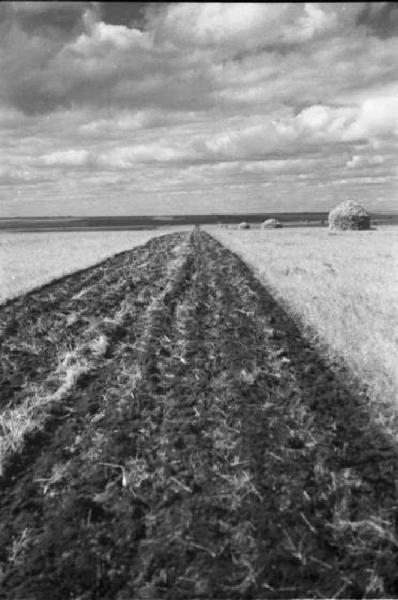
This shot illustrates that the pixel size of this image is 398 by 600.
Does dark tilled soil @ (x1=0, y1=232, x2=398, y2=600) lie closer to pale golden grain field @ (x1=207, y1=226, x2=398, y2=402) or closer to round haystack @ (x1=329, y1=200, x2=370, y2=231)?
pale golden grain field @ (x1=207, y1=226, x2=398, y2=402)

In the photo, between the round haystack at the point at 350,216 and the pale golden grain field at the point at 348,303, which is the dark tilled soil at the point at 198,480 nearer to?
the pale golden grain field at the point at 348,303

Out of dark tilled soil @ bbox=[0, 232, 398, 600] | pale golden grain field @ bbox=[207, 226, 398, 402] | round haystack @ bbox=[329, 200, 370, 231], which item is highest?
round haystack @ bbox=[329, 200, 370, 231]

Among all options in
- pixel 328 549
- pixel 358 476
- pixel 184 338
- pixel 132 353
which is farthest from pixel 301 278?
pixel 328 549

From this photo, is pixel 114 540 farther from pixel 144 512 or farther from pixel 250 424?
pixel 250 424

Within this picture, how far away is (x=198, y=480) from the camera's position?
532 centimetres

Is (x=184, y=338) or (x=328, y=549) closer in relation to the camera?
(x=328, y=549)

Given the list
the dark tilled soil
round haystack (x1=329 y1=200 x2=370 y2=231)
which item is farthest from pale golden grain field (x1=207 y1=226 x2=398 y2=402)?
round haystack (x1=329 y1=200 x2=370 y2=231)

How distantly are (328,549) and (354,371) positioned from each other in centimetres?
495

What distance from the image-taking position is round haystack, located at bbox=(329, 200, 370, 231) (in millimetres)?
59156

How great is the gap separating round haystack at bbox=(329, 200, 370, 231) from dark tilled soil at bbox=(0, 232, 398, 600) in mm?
53094

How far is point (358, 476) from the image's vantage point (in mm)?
5395

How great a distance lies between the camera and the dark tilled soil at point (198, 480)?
4.03m

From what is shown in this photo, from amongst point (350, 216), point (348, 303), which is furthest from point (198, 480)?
point (350, 216)

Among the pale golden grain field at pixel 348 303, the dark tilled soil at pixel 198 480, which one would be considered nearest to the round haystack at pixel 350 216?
the pale golden grain field at pixel 348 303
